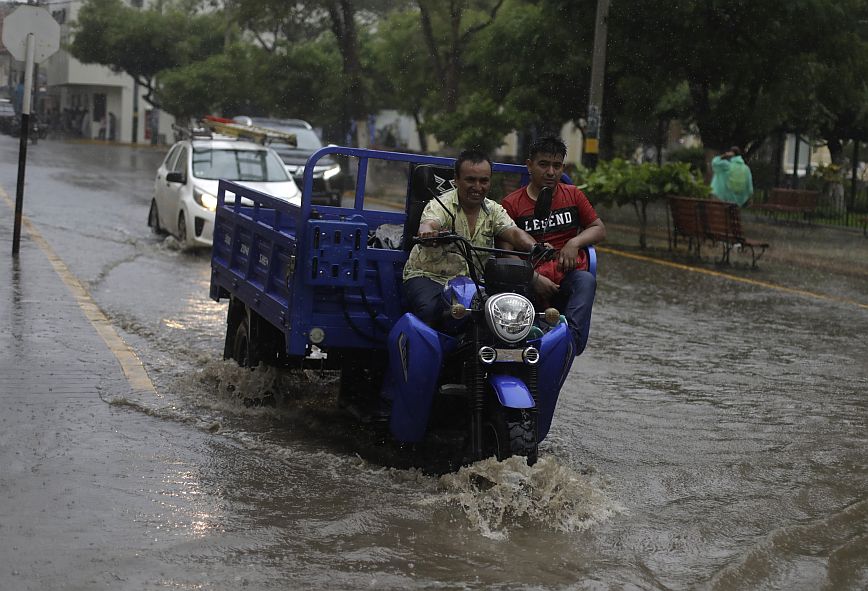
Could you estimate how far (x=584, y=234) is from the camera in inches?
276

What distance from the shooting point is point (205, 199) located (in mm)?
16766

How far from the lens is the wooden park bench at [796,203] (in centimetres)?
2847

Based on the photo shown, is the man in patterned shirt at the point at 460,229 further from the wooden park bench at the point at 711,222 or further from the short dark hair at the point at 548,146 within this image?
the wooden park bench at the point at 711,222

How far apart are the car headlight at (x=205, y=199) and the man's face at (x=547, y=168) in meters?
10.1

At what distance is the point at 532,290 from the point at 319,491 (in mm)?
1455

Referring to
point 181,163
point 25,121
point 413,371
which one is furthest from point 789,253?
point 413,371

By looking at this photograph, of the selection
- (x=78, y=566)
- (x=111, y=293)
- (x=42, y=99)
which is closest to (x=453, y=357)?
(x=78, y=566)

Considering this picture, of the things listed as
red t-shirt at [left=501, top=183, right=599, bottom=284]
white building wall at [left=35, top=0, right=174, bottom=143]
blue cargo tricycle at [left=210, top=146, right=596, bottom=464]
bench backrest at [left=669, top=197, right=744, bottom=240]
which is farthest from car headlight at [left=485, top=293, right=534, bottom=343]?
white building wall at [left=35, top=0, right=174, bottom=143]

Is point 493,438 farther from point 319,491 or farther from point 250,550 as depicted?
point 250,550

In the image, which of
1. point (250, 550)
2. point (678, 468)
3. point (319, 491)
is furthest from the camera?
point (678, 468)

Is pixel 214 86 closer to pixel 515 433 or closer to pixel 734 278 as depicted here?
pixel 734 278

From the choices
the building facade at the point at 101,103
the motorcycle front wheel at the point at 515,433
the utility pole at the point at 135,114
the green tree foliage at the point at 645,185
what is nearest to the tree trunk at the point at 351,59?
the green tree foliage at the point at 645,185

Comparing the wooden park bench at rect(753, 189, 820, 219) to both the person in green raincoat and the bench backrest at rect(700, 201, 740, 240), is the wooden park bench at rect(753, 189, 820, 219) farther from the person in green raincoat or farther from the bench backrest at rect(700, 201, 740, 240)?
the bench backrest at rect(700, 201, 740, 240)

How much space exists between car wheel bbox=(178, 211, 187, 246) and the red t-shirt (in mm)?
10140
